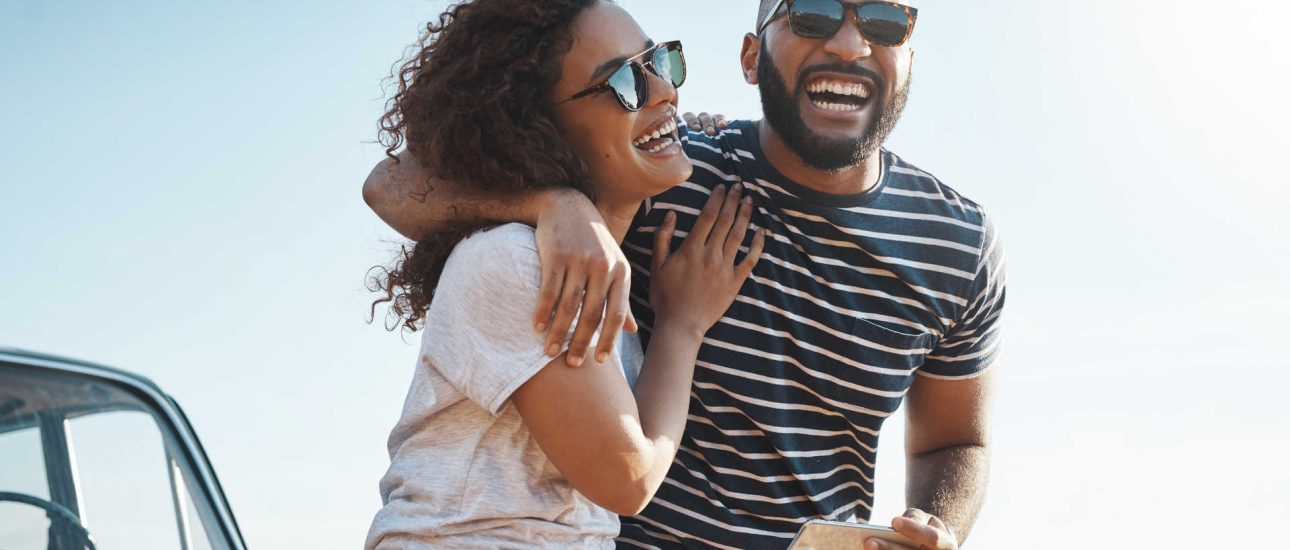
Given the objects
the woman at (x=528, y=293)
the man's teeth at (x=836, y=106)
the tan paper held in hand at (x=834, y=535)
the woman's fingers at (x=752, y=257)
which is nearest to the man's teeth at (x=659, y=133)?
the woman at (x=528, y=293)

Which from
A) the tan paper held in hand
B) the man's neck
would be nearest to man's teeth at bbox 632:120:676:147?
the man's neck

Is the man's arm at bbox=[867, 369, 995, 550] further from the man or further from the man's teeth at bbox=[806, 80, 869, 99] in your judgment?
the man's teeth at bbox=[806, 80, 869, 99]

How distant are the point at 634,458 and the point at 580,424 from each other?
136 millimetres

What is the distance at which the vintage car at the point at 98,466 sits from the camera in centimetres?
154

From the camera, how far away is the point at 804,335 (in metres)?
3.20

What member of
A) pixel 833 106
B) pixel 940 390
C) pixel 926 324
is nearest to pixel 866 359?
pixel 926 324

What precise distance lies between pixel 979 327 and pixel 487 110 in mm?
1652

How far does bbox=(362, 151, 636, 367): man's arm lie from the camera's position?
229 centimetres

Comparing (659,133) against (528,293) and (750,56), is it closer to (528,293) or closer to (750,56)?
(528,293)

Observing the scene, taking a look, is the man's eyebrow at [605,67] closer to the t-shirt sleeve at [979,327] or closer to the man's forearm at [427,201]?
the man's forearm at [427,201]

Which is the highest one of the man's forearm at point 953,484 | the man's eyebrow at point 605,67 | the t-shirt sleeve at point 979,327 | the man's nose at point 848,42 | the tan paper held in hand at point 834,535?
the man's eyebrow at point 605,67

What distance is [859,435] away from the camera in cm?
334

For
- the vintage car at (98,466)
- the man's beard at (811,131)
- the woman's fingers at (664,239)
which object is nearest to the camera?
the vintage car at (98,466)

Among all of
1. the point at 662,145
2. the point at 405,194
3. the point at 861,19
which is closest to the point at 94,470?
the point at 405,194
